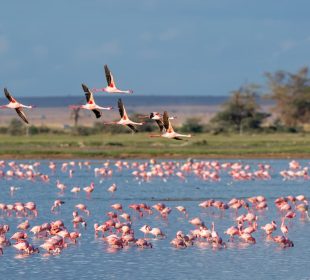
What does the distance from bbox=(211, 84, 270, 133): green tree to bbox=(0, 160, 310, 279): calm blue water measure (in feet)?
140

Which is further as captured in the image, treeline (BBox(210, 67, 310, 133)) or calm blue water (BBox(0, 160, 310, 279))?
treeline (BBox(210, 67, 310, 133))

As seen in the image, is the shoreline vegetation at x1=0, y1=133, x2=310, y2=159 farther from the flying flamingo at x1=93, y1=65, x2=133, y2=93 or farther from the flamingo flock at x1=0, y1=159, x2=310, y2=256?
the flying flamingo at x1=93, y1=65, x2=133, y2=93

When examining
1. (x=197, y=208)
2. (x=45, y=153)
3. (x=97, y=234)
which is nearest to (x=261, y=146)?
(x=45, y=153)

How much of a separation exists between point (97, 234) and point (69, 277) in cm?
596

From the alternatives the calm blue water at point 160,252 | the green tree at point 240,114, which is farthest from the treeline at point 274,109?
the calm blue water at point 160,252

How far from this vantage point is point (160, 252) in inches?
915

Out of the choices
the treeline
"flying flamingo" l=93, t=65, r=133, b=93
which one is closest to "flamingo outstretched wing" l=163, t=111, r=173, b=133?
"flying flamingo" l=93, t=65, r=133, b=93

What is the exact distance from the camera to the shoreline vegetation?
5588cm

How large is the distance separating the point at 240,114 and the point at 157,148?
25.9 meters

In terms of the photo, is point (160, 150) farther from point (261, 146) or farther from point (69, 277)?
point (69, 277)

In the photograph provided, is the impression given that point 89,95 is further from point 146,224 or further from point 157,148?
point 157,148

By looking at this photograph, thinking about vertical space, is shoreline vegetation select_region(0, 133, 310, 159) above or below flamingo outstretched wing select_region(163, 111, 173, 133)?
above

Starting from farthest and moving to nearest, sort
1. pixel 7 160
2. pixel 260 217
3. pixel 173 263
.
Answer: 1. pixel 7 160
2. pixel 260 217
3. pixel 173 263

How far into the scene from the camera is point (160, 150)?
57969 millimetres
